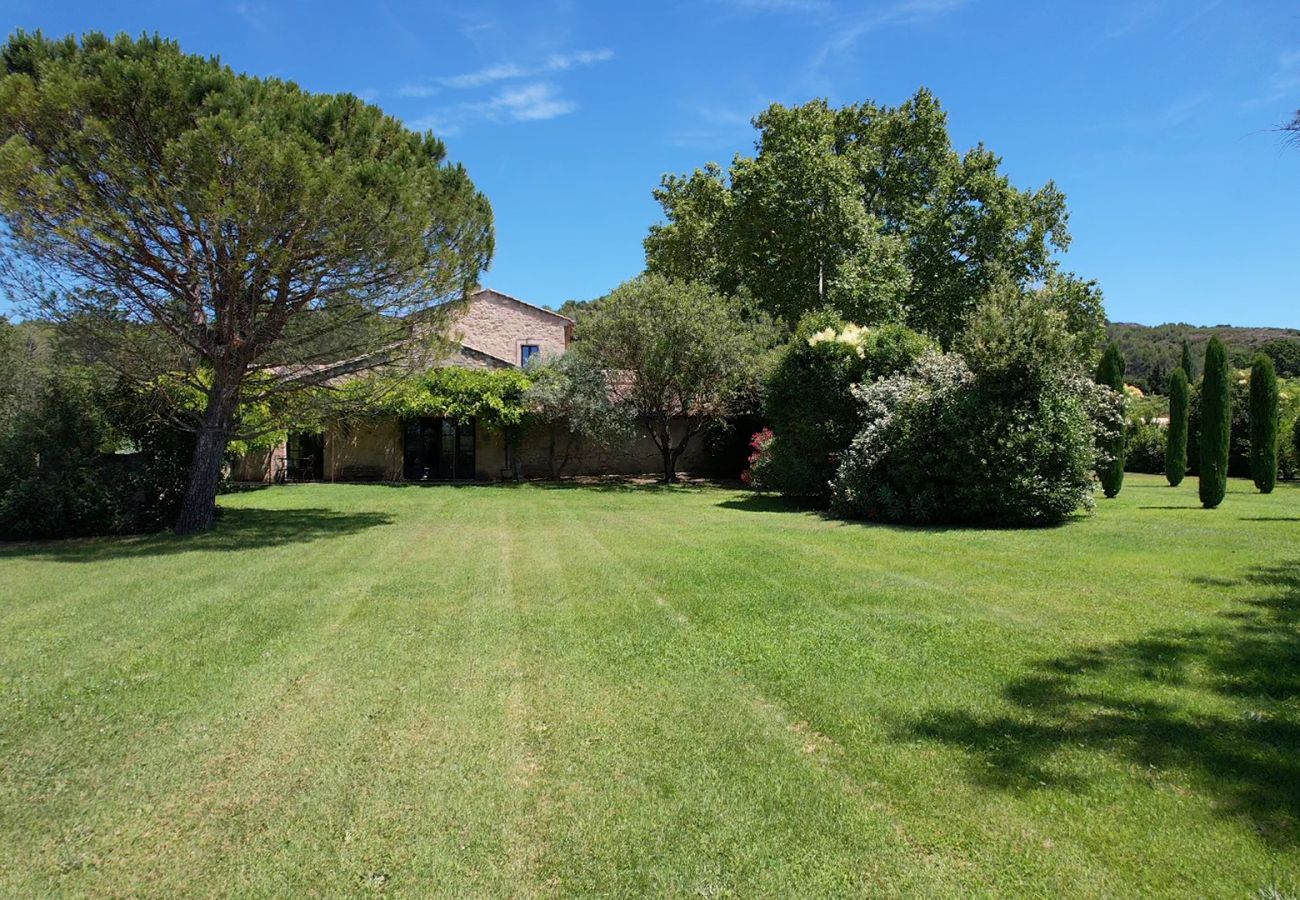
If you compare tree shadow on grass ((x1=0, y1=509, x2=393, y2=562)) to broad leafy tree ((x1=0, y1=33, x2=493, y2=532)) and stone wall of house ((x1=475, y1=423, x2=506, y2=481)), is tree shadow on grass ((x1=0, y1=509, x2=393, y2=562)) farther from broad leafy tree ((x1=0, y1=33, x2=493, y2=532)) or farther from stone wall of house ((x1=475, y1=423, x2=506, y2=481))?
stone wall of house ((x1=475, y1=423, x2=506, y2=481))

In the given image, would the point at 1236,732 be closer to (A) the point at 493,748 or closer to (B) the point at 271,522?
(A) the point at 493,748

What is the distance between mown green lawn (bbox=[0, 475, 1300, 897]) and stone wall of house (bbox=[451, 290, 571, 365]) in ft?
73.8

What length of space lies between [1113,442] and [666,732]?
51.8ft

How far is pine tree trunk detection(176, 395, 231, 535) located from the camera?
12812mm

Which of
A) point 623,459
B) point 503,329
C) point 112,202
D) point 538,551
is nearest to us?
point 538,551

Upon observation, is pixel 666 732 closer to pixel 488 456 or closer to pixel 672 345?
pixel 672 345

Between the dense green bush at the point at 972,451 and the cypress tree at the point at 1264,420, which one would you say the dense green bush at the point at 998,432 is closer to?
the dense green bush at the point at 972,451

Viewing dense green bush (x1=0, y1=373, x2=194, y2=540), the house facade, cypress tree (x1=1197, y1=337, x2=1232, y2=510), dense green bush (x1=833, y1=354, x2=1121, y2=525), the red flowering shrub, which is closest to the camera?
dense green bush (x1=833, y1=354, x2=1121, y2=525)

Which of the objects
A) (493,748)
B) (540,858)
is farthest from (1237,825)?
(493,748)

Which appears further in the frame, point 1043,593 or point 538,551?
point 538,551

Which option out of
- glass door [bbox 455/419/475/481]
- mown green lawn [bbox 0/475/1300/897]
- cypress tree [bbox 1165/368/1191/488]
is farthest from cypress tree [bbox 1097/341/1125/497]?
glass door [bbox 455/419/475/481]

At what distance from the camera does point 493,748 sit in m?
3.81

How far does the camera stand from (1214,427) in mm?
13984

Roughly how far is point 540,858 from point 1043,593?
18.3ft
